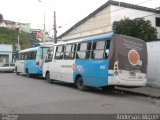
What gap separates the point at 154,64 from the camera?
61.4ft

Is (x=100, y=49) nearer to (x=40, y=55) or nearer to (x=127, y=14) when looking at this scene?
(x=40, y=55)

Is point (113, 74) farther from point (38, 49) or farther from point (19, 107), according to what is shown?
point (38, 49)

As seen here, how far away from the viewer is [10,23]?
108875 mm

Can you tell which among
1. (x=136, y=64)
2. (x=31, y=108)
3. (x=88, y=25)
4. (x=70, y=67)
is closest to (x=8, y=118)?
(x=31, y=108)

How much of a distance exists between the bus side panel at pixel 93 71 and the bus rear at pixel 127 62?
0.37 m

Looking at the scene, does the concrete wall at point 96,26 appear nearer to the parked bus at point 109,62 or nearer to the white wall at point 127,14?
the white wall at point 127,14

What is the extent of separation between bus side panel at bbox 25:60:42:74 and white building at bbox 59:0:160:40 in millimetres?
6676

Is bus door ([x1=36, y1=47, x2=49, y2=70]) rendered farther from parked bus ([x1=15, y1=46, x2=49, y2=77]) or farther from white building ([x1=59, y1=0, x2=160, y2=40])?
white building ([x1=59, y1=0, x2=160, y2=40])

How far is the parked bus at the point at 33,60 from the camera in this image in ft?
86.4

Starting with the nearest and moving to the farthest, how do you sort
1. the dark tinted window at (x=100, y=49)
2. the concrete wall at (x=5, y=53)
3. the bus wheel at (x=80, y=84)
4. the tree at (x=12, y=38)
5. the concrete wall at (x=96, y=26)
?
the dark tinted window at (x=100, y=49)
the bus wheel at (x=80, y=84)
the concrete wall at (x=96, y=26)
the concrete wall at (x=5, y=53)
the tree at (x=12, y=38)

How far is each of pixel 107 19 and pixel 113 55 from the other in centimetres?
1550

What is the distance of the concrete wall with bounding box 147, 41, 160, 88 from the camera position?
1838 centimetres

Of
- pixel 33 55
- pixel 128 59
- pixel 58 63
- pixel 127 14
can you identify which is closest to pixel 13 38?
pixel 127 14

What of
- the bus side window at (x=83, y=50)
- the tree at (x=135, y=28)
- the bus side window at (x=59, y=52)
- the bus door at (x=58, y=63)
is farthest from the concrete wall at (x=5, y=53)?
the bus side window at (x=83, y=50)
